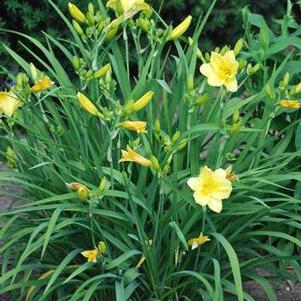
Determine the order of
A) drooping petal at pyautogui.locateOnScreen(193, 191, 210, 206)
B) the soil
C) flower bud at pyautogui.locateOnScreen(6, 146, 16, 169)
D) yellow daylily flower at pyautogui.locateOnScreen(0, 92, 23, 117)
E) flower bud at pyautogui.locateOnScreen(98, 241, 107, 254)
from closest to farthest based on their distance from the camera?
drooping petal at pyautogui.locateOnScreen(193, 191, 210, 206), flower bud at pyautogui.locateOnScreen(98, 241, 107, 254), yellow daylily flower at pyautogui.locateOnScreen(0, 92, 23, 117), flower bud at pyautogui.locateOnScreen(6, 146, 16, 169), the soil

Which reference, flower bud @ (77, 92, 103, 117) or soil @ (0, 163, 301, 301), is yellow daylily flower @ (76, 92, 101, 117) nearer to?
flower bud @ (77, 92, 103, 117)

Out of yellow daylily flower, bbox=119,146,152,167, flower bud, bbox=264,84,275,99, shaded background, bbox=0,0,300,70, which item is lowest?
yellow daylily flower, bbox=119,146,152,167

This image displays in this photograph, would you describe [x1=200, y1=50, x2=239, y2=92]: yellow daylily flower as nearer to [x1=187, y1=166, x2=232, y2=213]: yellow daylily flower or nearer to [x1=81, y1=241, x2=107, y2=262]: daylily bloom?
[x1=187, y1=166, x2=232, y2=213]: yellow daylily flower

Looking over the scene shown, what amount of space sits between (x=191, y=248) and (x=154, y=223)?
18 cm

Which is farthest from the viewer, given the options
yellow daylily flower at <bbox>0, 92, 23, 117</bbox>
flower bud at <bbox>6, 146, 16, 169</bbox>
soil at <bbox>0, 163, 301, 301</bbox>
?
soil at <bbox>0, 163, 301, 301</bbox>

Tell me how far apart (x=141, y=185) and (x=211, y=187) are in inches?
15.2

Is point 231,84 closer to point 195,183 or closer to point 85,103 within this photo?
point 195,183

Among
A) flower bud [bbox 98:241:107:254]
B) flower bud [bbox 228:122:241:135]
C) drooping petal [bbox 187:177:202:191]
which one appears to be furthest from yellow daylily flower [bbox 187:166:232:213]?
flower bud [bbox 98:241:107:254]

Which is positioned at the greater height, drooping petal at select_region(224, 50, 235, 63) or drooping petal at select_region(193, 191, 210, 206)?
drooping petal at select_region(224, 50, 235, 63)

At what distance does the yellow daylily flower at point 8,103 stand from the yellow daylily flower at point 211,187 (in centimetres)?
71

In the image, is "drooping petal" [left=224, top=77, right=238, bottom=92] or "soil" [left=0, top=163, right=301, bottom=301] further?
"soil" [left=0, top=163, right=301, bottom=301]

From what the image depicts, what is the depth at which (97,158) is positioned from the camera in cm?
276

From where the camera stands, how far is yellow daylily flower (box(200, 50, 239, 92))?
2625 mm

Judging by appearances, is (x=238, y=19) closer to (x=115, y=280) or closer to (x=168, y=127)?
(x=168, y=127)
